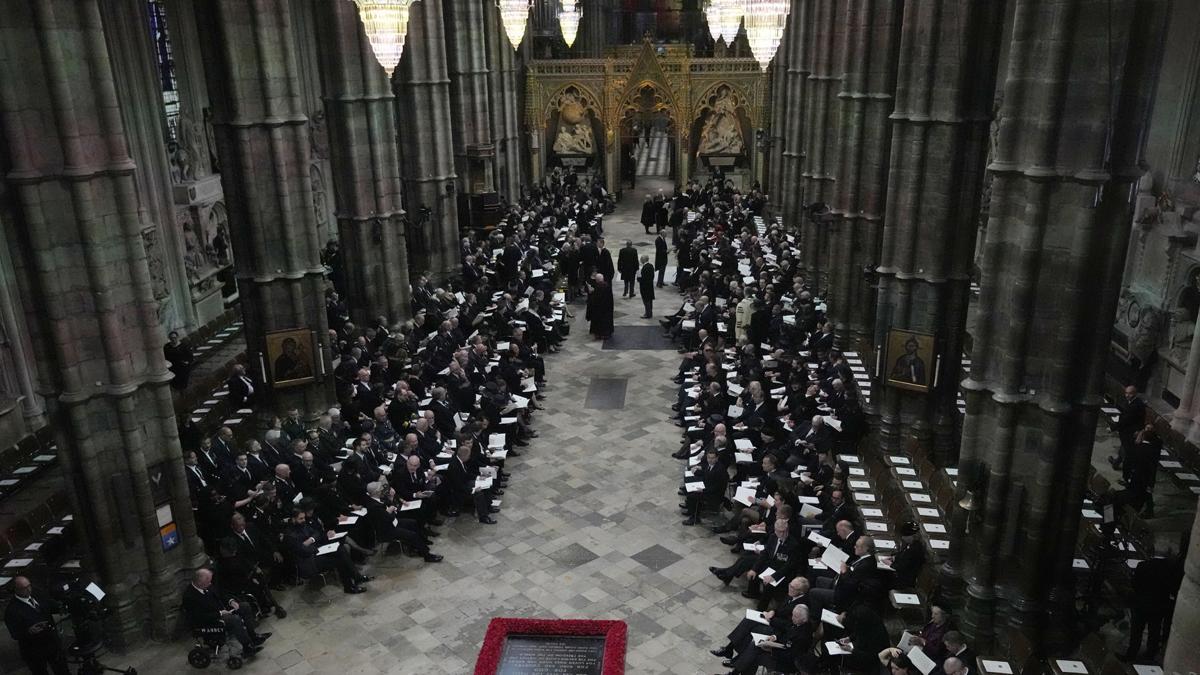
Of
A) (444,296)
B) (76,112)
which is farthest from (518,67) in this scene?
(76,112)

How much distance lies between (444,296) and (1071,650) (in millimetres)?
15503

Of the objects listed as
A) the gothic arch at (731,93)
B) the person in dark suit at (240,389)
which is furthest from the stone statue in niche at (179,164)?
the gothic arch at (731,93)

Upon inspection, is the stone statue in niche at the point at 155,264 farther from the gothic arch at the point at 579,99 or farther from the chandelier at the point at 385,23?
the gothic arch at the point at 579,99

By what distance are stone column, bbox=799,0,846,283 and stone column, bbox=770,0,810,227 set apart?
1.70 metres

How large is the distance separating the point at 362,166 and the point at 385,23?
19.3 feet

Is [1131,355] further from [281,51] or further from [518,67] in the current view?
[518,67]

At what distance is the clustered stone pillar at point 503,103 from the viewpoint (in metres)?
32.8

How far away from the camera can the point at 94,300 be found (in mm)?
10188

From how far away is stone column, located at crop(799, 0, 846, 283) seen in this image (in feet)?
73.9

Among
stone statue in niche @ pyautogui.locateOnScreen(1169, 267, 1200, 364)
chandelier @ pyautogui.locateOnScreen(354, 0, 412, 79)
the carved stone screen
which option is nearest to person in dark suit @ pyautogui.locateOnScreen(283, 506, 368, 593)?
the carved stone screen

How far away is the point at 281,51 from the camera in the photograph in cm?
1490

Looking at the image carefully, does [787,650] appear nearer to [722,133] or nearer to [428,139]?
[428,139]

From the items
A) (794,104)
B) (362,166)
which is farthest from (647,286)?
(794,104)

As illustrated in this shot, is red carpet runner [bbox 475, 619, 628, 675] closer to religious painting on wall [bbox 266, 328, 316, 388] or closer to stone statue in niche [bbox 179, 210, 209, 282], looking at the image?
religious painting on wall [bbox 266, 328, 316, 388]
